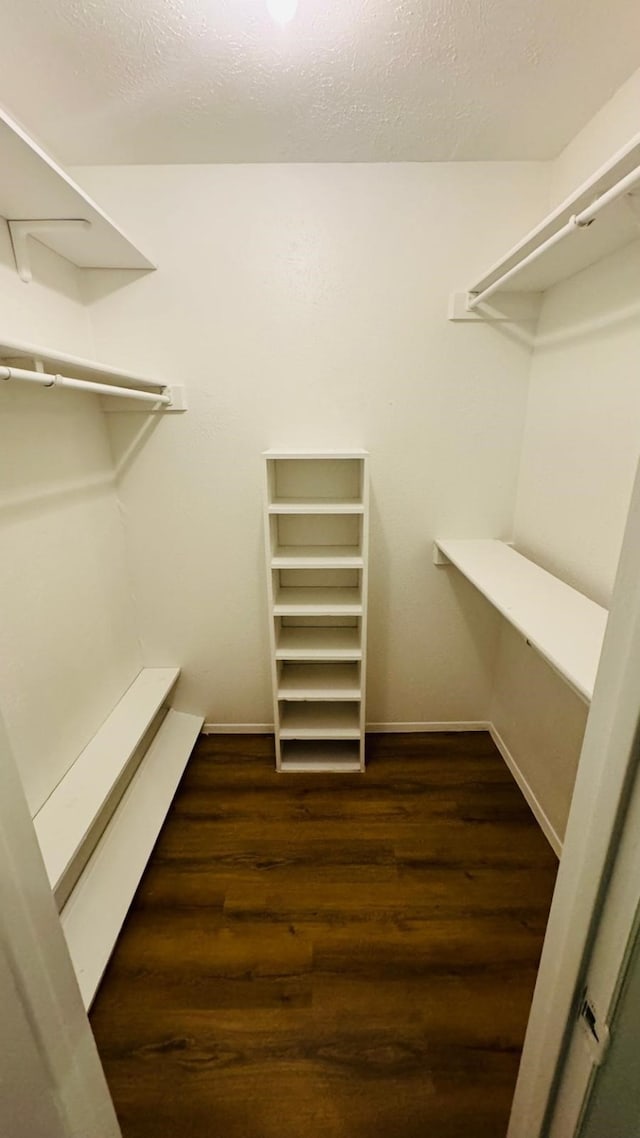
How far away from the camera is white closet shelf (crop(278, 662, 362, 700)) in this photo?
71.8 inches

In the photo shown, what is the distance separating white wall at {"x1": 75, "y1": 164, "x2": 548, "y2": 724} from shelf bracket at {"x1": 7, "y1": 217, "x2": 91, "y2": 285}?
0.36 meters

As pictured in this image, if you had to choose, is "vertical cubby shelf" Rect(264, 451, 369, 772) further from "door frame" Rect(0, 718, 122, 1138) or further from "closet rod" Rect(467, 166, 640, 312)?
"door frame" Rect(0, 718, 122, 1138)

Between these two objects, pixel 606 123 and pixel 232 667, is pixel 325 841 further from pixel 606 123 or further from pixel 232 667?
pixel 606 123

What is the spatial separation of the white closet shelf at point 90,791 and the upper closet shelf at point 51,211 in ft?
5.11

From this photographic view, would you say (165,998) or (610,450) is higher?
(610,450)

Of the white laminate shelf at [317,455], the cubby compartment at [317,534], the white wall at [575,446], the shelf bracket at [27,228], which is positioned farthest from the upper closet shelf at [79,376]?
the white wall at [575,446]

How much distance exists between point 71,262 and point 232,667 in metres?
1.75

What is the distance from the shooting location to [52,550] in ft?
4.57

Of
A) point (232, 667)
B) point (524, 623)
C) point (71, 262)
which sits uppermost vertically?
point (71, 262)

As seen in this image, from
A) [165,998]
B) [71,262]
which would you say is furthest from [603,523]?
[71,262]

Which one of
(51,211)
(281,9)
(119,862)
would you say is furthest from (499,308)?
(119,862)

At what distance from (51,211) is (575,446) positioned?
173 centimetres

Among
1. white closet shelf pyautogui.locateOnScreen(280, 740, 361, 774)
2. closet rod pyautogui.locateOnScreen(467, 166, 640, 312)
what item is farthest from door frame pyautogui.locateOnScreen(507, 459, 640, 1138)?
white closet shelf pyautogui.locateOnScreen(280, 740, 361, 774)

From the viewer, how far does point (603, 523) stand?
129cm
